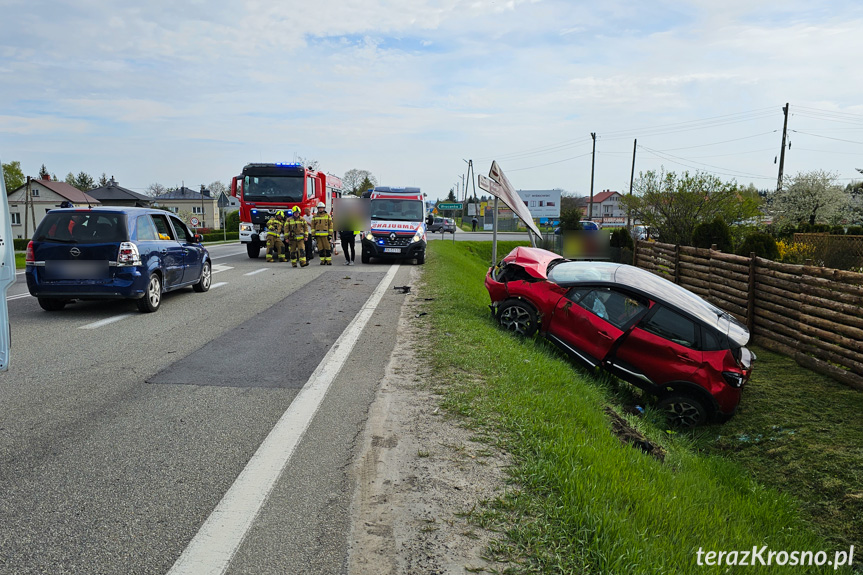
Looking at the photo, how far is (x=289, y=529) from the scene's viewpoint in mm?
3162

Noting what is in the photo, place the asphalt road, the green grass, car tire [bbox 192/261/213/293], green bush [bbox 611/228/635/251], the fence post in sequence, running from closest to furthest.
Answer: the asphalt road < the green grass < the fence post < car tire [bbox 192/261/213/293] < green bush [bbox 611/228/635/251]

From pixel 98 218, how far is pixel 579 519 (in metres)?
8.84

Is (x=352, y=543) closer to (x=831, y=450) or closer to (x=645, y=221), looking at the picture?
(x=831, y=450)

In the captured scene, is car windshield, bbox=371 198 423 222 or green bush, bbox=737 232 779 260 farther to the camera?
car windshield, bbox=371 198 423 222

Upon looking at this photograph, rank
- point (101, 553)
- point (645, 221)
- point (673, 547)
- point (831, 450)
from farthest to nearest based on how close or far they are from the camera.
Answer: point (645, 221)
point (831, 450)
point (673, 547)
point (101, 553)

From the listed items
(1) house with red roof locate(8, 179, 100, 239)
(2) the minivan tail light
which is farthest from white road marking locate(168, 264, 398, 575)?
(1) house with red roof locate(8, 179, 100, 239)

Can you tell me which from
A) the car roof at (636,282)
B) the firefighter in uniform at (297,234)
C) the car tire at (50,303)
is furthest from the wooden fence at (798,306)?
the car tire at (50,303)

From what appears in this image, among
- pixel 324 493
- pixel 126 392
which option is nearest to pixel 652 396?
pixel 324 493

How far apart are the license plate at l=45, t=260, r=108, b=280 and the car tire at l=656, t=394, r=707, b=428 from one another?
807 centimetres

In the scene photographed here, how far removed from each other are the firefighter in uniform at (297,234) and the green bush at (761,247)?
475 inches

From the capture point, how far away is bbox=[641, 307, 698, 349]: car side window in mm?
7215

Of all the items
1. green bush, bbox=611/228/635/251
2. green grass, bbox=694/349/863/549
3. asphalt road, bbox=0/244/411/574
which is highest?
green bush, bbox=611/228/635/251

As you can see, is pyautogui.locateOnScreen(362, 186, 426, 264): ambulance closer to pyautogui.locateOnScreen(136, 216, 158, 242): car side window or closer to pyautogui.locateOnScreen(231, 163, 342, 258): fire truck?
pyautogui.locateOnScreen(231, 163, 342, 258): fire truck

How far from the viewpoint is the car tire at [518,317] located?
27.7 feet
